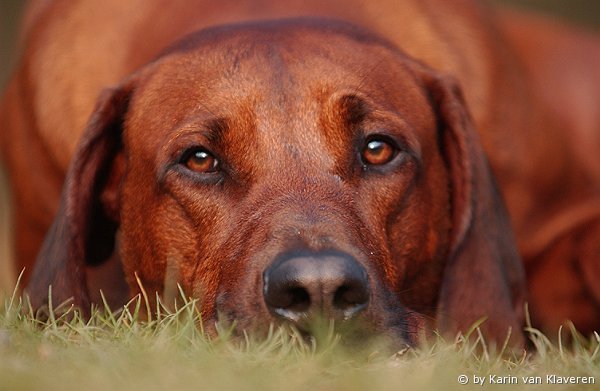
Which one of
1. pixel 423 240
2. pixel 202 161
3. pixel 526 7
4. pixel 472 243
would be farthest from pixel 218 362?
pixel 526 7

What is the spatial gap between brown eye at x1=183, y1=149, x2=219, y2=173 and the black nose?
0.68 meters

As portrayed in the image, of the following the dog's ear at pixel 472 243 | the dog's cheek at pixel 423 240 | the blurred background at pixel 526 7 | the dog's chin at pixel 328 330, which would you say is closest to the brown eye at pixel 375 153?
the dog's cheek at pixel 423 240

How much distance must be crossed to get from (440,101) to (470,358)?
1237 mm

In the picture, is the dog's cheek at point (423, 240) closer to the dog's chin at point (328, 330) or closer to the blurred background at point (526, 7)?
the dog's chin at point (328, 330)

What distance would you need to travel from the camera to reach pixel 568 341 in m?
4.83

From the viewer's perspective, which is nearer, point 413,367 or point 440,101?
point 413,367

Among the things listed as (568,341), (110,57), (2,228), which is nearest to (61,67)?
(110,57)

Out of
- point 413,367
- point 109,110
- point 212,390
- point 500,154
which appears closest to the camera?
point 212,390

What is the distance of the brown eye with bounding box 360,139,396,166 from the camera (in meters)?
3.67

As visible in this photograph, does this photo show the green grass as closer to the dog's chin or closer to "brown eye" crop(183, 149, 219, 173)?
the dog's chin

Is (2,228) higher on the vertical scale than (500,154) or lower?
lower

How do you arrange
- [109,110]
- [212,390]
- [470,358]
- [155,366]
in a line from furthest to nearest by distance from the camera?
[109,110], [470,358], [155,366], [212,390]

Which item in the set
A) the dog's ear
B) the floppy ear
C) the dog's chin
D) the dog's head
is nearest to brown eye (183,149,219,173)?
the dog's head

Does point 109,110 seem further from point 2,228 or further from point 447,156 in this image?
point 2,228
